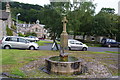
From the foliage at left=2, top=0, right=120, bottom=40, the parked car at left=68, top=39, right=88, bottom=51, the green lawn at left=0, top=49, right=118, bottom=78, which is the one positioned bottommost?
the green lawn at left=0, top=49, right=118, bottom=78

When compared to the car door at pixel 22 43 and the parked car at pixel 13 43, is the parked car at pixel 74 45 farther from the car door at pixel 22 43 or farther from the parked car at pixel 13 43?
the car door at pixel 22 43

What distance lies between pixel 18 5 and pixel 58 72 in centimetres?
12374

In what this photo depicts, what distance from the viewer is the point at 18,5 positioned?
399 feet

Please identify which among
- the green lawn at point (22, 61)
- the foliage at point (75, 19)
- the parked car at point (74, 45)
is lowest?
the green lawn at point (22, 61)

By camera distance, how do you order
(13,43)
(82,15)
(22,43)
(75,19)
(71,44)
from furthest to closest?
1. (82,15)
2. (75,19)
3. (71,44)
4. (22,43)
5. (13,43)

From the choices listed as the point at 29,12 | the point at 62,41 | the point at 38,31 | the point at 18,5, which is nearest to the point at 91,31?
the point at 62,41

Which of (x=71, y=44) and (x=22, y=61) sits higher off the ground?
(x=71, y=44)

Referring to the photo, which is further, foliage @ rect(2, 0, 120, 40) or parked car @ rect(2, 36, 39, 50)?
foliage @ rect(2, 0, 120, 40)

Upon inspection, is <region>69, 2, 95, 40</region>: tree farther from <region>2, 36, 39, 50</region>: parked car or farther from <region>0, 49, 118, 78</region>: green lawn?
<region>0, 49, 118, 78</region>: green lawn

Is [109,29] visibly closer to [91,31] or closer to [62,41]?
[91,31]

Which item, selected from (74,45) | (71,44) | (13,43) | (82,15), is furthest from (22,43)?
(82,15)

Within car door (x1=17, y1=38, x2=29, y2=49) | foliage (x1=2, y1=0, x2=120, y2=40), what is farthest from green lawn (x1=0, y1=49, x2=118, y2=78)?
foliage (x1=2, y1=0, x2=120, y2=40)

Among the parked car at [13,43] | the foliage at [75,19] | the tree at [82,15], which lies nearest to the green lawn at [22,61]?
the parked car at [13,43]

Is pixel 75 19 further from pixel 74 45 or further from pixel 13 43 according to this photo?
pixel 13 43
